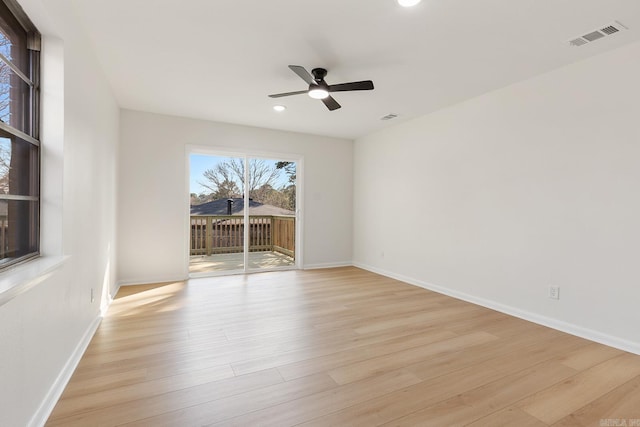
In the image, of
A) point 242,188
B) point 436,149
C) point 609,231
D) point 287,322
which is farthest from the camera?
point 242,188

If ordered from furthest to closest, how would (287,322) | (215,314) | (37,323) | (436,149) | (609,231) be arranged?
(436,149) → (215,314) → (287,322) → (609,231) → (37,323)

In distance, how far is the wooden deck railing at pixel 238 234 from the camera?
5.26 m

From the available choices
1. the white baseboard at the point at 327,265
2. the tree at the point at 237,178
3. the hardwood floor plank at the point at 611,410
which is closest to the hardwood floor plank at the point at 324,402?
the hardwood floor plank at the point at 611,410

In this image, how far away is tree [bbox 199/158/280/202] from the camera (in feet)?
16.7

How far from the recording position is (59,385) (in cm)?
182

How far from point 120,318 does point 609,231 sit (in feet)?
14.8

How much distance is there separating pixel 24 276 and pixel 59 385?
917 mm

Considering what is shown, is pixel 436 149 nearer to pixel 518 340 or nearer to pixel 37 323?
pixel 518 340

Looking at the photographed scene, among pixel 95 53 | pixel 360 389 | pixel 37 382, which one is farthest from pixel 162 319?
pixel 95 53

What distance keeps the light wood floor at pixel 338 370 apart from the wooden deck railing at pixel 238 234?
188 centimetres

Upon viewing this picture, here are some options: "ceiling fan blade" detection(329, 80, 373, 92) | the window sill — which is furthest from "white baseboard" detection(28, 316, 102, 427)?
"ceiling fan blade" detection(329, 80, 373, 92)

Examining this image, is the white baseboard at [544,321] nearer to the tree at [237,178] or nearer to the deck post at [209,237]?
the tree at [237,178]

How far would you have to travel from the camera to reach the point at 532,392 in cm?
191

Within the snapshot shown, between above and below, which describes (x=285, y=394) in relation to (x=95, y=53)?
below
